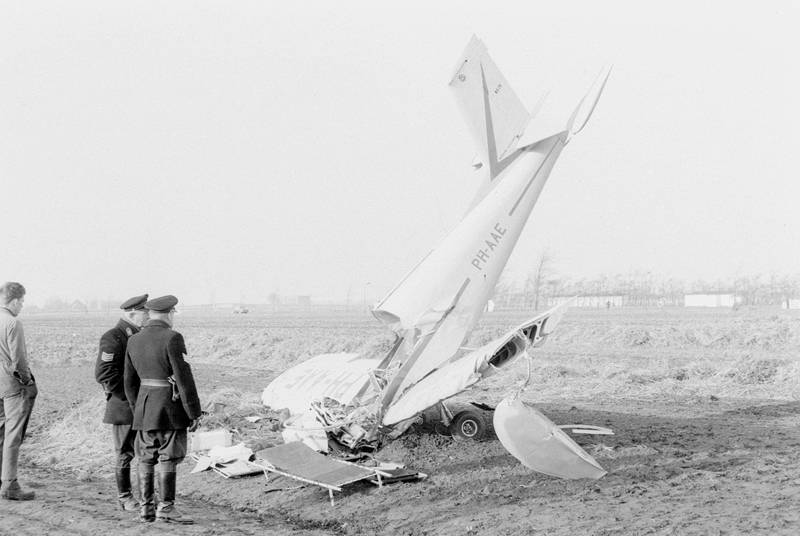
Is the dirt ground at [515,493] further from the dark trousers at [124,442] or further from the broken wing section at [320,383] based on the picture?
the broken wing section at [320,383]

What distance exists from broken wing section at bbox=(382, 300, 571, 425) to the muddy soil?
744 mm

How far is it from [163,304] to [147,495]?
1.80 metres

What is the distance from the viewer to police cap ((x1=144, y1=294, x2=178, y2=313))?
7203mm

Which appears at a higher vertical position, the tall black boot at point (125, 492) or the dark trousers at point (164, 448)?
the dark trousers at point (164, 448)

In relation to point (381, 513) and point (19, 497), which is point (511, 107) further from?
point (19, 497)

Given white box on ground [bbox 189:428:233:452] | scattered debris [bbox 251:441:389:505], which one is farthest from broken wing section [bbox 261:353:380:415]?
scattered debris [bbox 251:441:389:505]

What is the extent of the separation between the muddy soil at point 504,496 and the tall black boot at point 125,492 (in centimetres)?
12

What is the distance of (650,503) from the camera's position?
683 cm

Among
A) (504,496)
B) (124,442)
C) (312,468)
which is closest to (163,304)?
(124,442)

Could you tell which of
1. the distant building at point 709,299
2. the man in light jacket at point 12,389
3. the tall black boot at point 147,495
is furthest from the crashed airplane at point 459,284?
the distant building at point 709,299

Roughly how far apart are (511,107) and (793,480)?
5984 mm

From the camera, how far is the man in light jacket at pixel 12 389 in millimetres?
7797

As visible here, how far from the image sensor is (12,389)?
785cm

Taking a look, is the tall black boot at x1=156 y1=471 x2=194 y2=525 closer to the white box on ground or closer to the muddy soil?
the muddy soil
